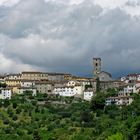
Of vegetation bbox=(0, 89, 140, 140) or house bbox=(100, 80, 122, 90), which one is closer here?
vegetation bbox=(0, 89, 140, 140)

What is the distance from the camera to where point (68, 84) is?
142 meters

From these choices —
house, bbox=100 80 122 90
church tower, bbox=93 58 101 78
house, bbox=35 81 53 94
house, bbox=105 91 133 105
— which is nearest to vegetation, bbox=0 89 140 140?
house, bbox=105 91 133 105

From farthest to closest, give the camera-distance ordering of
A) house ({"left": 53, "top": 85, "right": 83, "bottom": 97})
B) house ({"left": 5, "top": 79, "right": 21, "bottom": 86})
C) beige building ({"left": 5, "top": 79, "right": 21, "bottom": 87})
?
house ({"left": 5, "top": 79, "right": 21, "bottom": 86}) → beige building ({"left": 5, "top": 79, "right": 21, "bottom": 87}) → house ({"left": 53, "top": 85, "right": 83, "bottom": 97})

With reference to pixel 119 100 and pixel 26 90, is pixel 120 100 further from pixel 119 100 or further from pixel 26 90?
pixel 26 90

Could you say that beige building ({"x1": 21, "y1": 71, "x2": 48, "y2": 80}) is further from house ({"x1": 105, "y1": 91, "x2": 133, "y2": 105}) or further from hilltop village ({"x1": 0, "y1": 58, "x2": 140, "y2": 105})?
house ({"x1": 105, "y1": 91, "x2": 133, "y2": 105})

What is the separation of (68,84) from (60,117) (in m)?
35.6

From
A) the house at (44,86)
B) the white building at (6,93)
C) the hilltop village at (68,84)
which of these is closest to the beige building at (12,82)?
the hilltop village at (68,84)

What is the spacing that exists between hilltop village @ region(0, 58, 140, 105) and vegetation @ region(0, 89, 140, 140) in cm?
490

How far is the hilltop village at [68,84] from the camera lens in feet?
435

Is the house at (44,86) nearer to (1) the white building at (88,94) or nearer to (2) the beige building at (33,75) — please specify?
(1) the white building at (88,94)

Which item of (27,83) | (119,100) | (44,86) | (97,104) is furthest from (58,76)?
(97,104)

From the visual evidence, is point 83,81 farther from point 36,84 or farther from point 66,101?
point 66,101

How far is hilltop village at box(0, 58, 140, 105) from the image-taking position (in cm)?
13262

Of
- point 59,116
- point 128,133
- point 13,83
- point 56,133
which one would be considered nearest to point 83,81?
point 13,83
